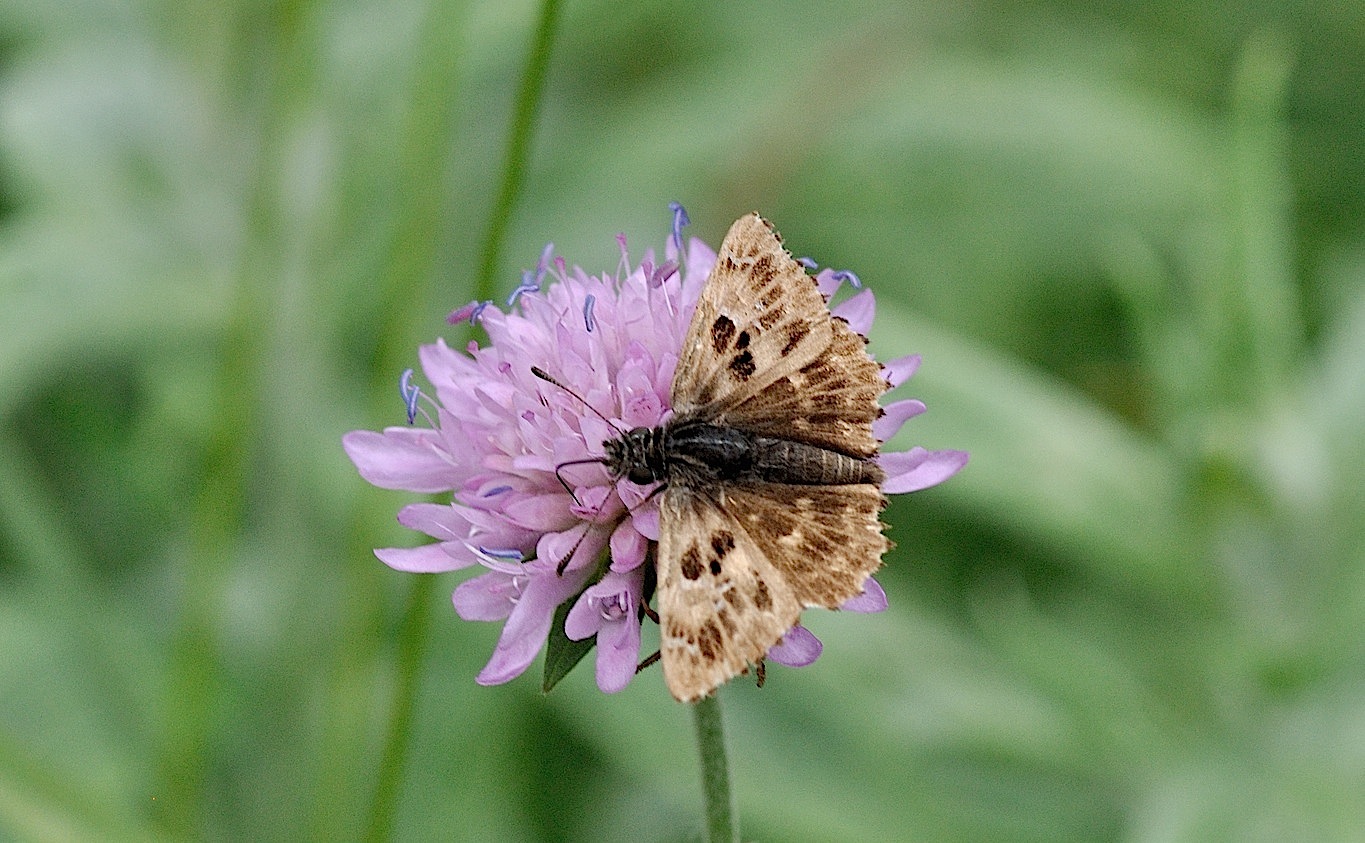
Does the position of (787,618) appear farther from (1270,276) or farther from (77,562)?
(77,562)

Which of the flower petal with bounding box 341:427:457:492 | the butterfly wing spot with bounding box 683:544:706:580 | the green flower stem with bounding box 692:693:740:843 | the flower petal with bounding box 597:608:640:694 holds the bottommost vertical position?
the green flower stem with bounding box 692:693:740:843

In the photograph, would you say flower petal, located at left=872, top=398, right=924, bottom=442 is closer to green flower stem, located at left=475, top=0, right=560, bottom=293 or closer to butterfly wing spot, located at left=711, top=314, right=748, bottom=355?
butterfly wing spot, located at left=711, top=314, right=748, bottom=355

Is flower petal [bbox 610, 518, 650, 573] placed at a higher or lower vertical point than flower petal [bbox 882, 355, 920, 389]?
lower

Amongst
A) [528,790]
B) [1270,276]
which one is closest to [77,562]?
[528,790]

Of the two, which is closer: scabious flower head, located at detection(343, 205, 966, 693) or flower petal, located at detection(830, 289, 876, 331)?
scabious flower head, located at detection(343, 205, 966, 693)

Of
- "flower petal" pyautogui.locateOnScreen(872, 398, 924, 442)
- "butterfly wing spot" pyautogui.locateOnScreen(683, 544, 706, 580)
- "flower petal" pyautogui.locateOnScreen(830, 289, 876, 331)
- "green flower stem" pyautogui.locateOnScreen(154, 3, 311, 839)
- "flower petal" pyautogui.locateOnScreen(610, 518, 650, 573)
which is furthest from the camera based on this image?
"green flower stem" pyautogui.locateOnScreen(154, 3, 311, 839)

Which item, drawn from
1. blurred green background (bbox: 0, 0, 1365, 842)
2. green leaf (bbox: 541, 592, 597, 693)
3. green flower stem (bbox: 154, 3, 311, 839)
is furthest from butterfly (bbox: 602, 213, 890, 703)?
green flower stem (bbox: 154, 3, 311, 839)
